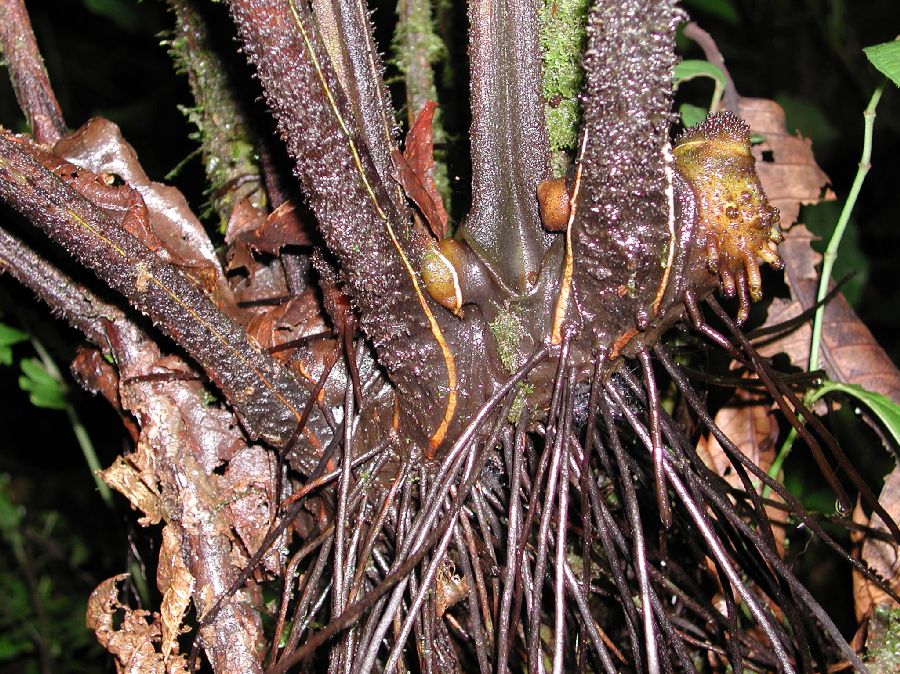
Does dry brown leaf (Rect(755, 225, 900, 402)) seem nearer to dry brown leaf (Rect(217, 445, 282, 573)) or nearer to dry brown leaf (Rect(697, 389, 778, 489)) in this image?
dry brown leaf (Rect(697, 389, 778, 489))

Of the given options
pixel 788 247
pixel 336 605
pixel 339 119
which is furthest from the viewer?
pixel 788 247

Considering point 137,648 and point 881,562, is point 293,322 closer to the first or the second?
point 137,648

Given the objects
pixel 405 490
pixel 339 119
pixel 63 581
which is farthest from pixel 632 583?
pixel 63 581

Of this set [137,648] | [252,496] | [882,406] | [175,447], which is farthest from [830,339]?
[137,648]

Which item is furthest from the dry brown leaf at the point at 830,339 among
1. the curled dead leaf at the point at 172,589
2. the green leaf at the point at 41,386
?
the green leaf at the point at 41,386

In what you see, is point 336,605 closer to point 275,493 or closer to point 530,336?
point 275,493

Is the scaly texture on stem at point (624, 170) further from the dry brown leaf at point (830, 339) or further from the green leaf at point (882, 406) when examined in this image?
the dry brown leaf at point (830, 339)

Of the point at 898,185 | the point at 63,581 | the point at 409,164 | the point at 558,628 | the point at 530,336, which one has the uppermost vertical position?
the point at 409,164
